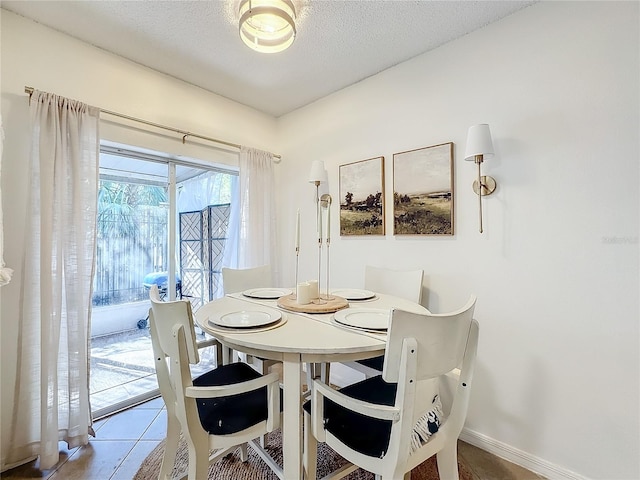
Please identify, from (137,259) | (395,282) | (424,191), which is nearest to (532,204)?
(424,191)

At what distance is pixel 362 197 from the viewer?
2443 millimetres

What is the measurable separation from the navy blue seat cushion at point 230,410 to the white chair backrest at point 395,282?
3.70 feet

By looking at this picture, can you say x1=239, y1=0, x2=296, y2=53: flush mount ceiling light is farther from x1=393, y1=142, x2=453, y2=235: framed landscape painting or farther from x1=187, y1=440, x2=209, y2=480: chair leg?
x1=187, y1=440, x2=209, y2=480: chair leg

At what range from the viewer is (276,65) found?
2.25 meters

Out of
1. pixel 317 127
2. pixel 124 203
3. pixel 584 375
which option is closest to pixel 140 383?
pixel 124 203

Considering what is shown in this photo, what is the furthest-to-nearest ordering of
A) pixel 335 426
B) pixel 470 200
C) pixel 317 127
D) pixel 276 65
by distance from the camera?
pixel 317 127, pixel 276 65, pixel 470 200, pixel 335 426

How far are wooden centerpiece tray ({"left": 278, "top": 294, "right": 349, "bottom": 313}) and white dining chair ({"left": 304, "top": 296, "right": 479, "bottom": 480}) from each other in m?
0.40

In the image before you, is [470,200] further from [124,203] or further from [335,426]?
[124,203]

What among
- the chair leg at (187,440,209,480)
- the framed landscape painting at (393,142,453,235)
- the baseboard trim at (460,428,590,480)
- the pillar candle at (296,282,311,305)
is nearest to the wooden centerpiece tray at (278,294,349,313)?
the pillar candle at (296,282,311,305)

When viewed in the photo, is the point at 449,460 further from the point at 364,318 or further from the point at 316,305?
the point at 316,305

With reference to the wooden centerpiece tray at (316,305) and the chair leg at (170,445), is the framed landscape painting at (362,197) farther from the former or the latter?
the chair leg at (170,445)

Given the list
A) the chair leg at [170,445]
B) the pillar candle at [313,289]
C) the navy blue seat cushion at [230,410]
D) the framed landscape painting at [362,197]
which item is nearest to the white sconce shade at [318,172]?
the framed landscape painting at [362,197]

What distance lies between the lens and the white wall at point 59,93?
5.49 feet

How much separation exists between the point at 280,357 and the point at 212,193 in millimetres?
2195
